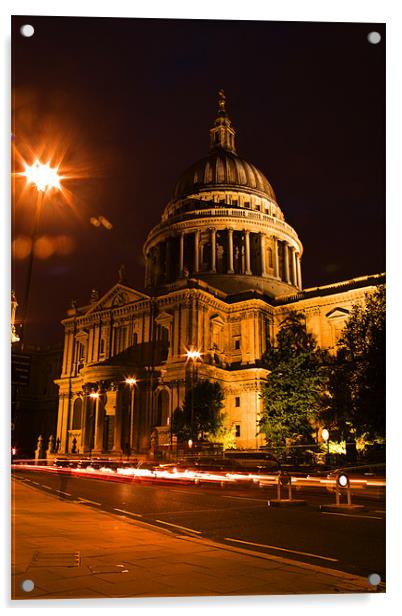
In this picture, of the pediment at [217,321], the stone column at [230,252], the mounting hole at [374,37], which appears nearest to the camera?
the mounting hole at [374,37]

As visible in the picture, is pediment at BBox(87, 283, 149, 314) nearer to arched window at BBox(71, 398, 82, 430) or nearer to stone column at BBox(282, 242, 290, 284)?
arched window at BBox(71, 398, 82, 430)

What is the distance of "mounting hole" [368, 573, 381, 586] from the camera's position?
8.23 meters

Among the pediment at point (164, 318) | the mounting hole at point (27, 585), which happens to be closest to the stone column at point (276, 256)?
the pediment at point (164, 318)

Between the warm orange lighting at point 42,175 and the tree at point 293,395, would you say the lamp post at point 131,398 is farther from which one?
the warm orange lighting at point 42,175

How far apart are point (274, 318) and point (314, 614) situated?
179ft

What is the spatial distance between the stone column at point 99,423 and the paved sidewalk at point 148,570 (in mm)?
43595

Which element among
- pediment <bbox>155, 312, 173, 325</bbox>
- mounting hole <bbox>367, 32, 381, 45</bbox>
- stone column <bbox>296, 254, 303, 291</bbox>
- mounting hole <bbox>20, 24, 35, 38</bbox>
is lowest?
pediment <bbox>155, 312, 173, 325</bbox>

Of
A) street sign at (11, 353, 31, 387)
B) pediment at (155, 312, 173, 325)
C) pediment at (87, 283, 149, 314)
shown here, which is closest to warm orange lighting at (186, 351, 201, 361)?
pediment at (155, 312, 173, 325)

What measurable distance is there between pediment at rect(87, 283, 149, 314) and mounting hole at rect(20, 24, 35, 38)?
151 ft

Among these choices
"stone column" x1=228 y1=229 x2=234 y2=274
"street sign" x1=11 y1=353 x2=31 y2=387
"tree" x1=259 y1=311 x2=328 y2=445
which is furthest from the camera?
"stone column" x1=228 y1=229 x2=234 y2=274

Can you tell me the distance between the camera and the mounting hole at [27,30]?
10219 millimetres

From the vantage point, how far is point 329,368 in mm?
41562

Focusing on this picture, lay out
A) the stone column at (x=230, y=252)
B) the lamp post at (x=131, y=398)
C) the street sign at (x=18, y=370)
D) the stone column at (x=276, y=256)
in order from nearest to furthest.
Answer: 1. the street sign at (x=18, y=370)
2. the lamp post at (x=131, y=398)
3. the stone column at (x=230, y=252)
4. the stone column at (x=276, y=256)
